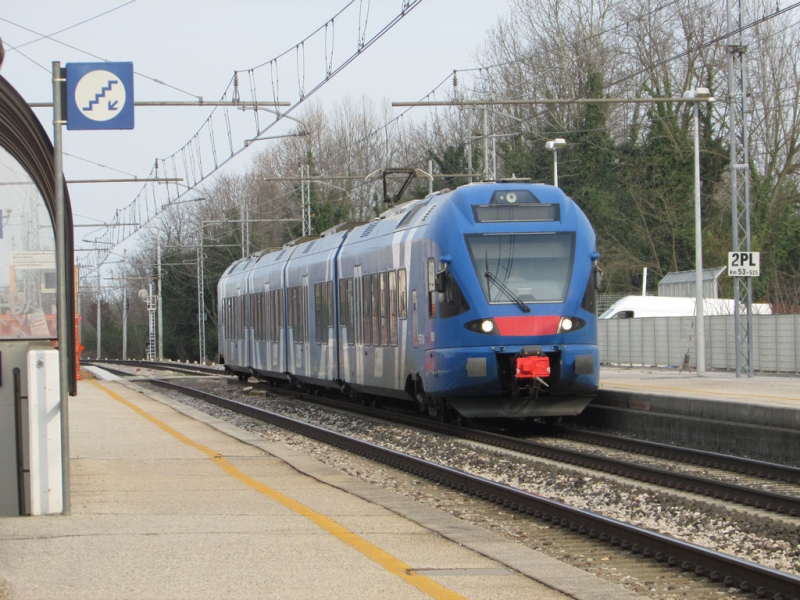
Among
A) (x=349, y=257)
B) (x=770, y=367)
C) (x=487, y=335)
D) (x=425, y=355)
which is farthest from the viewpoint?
(x=770, y=367)

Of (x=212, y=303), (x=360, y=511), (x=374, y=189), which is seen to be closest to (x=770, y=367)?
(x=360, y=511)

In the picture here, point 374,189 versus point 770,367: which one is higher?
point 374,189

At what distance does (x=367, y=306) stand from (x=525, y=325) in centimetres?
484

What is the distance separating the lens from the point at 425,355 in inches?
653

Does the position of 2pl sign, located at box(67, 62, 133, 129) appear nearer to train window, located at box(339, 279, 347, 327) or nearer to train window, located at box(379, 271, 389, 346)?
train window, located at box(379, 271, 389, 346)

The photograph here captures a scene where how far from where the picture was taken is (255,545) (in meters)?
7.59

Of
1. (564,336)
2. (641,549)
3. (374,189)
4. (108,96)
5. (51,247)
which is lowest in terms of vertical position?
(641,549)

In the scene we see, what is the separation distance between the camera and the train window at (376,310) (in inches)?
754

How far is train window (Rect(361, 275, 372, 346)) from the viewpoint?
64.6 ft

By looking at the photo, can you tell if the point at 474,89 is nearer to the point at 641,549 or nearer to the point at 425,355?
the point at 425,355

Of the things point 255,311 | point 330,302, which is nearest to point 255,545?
point 330,302

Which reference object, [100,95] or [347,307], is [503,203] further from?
[100,95]

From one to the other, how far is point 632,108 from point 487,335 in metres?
40.4

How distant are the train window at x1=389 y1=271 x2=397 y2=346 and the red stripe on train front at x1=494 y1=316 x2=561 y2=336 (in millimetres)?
2979
